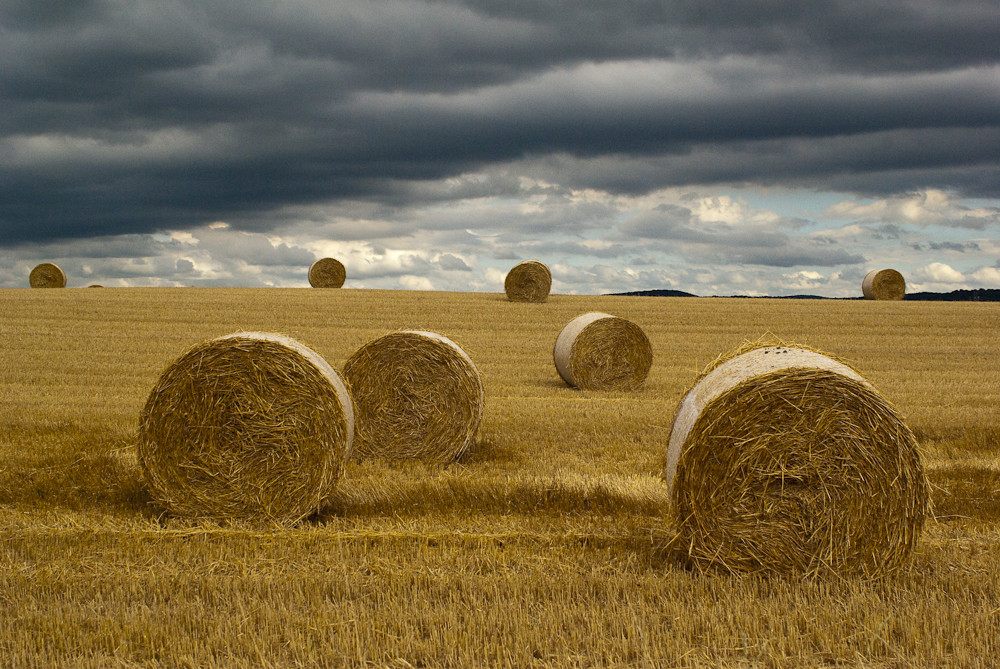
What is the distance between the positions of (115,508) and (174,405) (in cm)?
110

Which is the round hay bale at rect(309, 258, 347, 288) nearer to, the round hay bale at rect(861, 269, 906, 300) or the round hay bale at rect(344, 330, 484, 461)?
the round hay bale at rect(861, 269, 906, 300)

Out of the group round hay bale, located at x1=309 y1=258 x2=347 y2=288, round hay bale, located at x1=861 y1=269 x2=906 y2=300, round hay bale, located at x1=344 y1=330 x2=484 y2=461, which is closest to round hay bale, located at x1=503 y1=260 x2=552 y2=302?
round hay bale, located at x1=309 y1=258 x2=347 y2=288

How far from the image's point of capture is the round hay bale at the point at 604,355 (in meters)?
14.1

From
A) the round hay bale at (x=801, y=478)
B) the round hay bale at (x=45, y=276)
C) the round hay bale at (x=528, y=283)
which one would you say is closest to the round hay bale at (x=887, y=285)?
the round hay bale at (x=528, y=283)

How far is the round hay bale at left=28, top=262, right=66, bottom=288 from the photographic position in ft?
103

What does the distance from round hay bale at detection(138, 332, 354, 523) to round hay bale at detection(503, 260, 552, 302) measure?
64.0 ft

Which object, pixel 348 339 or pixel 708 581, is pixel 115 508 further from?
pixel 348 339

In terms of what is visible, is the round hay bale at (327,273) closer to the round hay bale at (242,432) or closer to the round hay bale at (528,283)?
the round hay bale at (528,283)

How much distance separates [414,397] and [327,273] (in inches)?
921

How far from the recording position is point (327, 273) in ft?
103

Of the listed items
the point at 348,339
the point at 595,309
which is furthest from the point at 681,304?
the point at 348,339

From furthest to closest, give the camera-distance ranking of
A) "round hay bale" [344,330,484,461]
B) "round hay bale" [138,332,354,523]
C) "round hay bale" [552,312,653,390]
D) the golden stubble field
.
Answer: "round hay bale" [552,312,653,390], "round hay bale" [344,330,484,461], "round hay bale" [138,332,354,523], the golden stubble field

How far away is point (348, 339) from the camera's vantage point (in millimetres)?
18547

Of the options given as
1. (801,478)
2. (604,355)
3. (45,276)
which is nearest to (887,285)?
(604,355)
